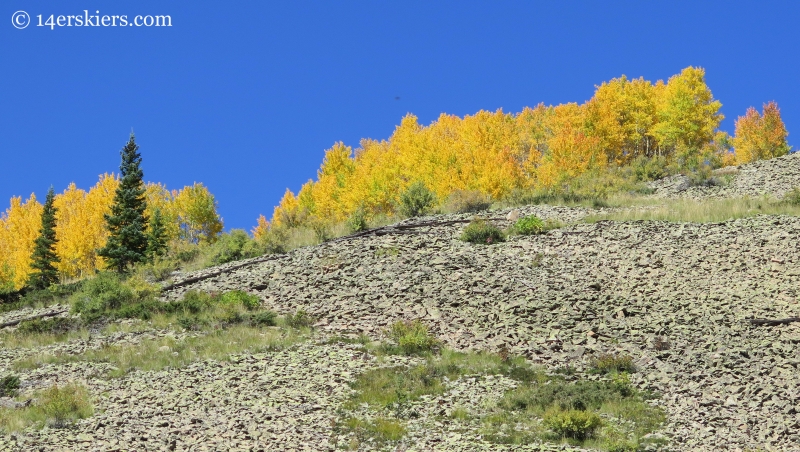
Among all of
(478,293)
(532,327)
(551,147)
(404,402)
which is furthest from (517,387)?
(551,147)

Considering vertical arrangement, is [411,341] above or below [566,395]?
above

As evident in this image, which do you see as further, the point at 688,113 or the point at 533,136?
the point at 533,136

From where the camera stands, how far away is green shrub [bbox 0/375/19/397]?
1958cm

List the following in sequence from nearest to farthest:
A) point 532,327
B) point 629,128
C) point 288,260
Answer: point 532,327
point 288,260
point 629,128

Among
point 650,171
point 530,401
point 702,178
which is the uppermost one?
point 650,171

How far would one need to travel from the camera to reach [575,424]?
16.6 meters

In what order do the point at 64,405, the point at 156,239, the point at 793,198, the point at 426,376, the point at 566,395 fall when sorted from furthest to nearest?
the point at 156,239 → the point at 793,198 → the point at 426,376 → the point at 566,395 → the point at 64,405

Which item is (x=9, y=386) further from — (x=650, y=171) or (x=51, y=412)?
(x=650, y=171)

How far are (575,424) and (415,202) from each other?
2468 cm

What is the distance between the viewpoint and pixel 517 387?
19.2 metres

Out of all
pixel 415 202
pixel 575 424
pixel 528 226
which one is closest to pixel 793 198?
pixel 528 226

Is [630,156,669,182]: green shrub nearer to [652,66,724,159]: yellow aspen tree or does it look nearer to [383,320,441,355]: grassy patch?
[652,66,724,159]: yellow aspen tree

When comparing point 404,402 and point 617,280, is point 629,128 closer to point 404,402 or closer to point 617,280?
point 617,280

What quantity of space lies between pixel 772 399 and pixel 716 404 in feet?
3.64
